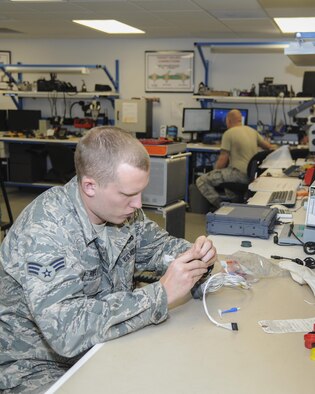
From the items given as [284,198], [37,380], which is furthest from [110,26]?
[37,380]

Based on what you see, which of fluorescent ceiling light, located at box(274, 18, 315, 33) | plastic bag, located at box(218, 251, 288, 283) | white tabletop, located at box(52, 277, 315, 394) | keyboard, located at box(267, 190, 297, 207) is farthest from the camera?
fluorescent ceiling light, located at box(274, 18, 315, 33)

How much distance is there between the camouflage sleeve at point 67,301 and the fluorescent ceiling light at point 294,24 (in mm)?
4401

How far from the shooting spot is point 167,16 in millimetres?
5035

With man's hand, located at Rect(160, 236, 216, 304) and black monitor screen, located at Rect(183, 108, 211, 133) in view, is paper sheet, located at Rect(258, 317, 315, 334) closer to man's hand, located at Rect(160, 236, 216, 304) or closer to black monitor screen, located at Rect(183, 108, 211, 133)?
man's hand, located at Rect(160, 236, 216, 304)

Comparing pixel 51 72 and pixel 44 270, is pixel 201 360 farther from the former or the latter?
pixel 51 72

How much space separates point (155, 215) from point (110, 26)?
2.88 meters

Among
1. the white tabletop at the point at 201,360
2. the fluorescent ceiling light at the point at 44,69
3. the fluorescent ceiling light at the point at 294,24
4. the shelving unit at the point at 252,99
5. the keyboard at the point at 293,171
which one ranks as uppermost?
the fluorescent ceiling light at the point at 294,24

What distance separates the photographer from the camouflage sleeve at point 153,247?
1.70 metres

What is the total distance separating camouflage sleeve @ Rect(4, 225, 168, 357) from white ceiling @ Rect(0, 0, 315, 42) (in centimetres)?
348

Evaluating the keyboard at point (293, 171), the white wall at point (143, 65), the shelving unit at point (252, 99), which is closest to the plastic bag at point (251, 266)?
the keyboard at point (293, 171)

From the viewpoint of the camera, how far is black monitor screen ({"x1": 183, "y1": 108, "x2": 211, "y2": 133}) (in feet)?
21.3

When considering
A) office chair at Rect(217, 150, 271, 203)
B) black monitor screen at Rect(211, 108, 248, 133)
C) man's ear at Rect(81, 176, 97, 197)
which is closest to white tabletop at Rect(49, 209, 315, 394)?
man's ear at Rect(81, 176, 97, 197)

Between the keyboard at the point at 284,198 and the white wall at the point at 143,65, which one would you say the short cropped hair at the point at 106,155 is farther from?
the white wall at the point at 143,65

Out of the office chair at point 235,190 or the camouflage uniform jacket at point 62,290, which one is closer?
the camouflage uniform jacket at point 62,290
